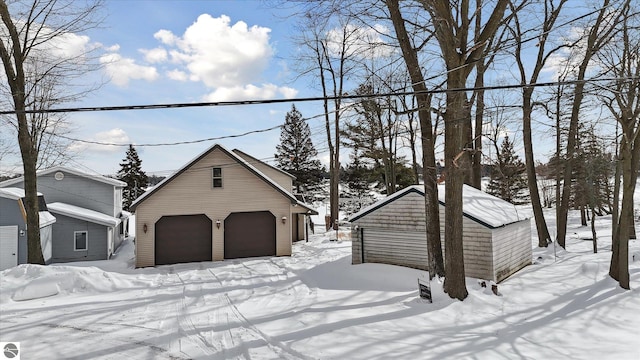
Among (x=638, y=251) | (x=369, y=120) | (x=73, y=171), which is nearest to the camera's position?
(x=638, y=251)

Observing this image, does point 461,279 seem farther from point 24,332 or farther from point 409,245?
point 24,332

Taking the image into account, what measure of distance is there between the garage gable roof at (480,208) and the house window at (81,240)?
14.0 meters

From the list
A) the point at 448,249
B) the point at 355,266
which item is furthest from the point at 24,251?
the point at 448,249

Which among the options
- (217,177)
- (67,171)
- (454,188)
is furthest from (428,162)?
(67,171)

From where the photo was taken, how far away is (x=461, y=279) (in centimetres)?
816

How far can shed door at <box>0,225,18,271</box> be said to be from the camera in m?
15.3

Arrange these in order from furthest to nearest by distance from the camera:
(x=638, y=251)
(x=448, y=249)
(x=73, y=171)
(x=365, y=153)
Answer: (x=365, y=153)
(x=73, y=171)
(x=638, y=251)
(x=448, y=249)

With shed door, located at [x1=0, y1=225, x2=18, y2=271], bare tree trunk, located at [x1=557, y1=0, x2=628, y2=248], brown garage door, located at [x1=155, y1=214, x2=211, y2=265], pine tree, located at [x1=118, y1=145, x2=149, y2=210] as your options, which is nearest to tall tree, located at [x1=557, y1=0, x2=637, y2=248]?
bare tree trunk, located at [x1=557, y1=0, x2=628, y2=248]

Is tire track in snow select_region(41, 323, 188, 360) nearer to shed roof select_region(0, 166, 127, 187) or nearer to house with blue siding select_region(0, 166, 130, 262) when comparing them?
house with blue siding select_region(0, 166, 130, 262)

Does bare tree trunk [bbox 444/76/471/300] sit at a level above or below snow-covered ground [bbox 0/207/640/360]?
above

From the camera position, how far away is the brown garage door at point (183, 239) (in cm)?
1541

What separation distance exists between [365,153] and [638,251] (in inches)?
776

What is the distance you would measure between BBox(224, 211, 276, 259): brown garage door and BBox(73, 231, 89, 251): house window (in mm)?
7622

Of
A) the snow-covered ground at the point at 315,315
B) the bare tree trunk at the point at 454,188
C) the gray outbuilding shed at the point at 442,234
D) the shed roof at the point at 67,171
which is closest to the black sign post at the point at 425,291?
the snow-covered ground at the point at 315,315
